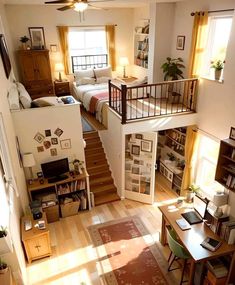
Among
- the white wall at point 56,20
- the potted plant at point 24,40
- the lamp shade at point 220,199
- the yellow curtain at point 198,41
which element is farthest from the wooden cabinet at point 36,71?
the lamp shade at point 220,199

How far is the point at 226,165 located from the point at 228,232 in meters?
1.15

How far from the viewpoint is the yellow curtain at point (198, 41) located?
4.89 metres

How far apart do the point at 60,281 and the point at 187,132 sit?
3.94 meters

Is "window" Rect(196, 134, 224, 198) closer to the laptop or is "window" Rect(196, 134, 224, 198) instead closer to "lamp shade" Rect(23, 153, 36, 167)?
the laptop

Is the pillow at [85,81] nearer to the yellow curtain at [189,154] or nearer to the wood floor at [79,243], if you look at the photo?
the yellow curtain at [189,154]

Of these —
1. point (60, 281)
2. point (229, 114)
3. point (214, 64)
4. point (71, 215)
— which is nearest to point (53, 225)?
point (71, 215)

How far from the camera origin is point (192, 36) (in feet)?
16.8

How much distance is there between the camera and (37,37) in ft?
24.8

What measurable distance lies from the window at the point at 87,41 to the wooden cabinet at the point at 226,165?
5873 millimetres

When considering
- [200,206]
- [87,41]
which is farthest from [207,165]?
[87,41]

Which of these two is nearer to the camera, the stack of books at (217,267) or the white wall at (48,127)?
Answer: the stack of books at (217,267)

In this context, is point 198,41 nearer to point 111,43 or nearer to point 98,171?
point 98,171

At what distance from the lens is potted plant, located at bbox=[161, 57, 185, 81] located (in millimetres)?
5840

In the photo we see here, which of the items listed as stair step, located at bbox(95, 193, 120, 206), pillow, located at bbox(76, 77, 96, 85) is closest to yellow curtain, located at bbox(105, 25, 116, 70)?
pillow, located at bbox(76, 77, 96, 85)
